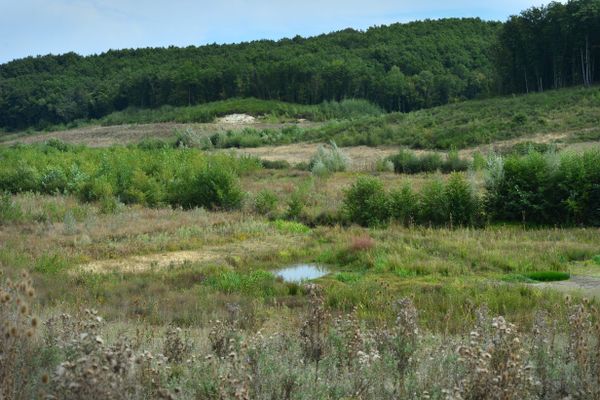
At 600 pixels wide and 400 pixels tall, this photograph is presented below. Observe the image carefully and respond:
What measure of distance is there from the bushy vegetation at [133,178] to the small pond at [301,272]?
10.5 metres

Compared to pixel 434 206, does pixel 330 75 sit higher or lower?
higher

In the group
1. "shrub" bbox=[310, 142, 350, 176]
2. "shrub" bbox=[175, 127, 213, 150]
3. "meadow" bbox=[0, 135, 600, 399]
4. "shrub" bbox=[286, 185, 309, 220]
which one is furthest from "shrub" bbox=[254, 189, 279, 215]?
"shrub" bbox=[175, 127, 213, 150]

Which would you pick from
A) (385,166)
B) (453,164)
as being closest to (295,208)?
(385,166)

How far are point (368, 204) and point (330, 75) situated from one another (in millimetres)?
85402

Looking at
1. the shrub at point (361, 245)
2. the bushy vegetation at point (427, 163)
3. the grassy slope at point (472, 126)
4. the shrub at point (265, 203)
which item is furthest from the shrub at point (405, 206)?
the grassy slope at point (472, 126)

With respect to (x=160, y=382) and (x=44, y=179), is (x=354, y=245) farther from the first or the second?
(x=44, y=179)

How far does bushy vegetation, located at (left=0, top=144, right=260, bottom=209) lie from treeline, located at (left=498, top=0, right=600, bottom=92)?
4103 centimetres

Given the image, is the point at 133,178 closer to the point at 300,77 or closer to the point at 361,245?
the point at 361,245

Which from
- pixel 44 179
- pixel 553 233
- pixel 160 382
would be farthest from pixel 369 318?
pixel 44 179

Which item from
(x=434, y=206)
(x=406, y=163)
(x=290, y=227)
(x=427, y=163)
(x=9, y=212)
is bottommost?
(x=290, y=227)

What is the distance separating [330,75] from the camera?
107 m

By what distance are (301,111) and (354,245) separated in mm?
76843

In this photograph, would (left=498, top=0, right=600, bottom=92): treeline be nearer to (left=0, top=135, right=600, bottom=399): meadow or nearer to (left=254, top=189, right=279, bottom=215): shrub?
(left=0, top=135, right=600, bottom=399): meadow

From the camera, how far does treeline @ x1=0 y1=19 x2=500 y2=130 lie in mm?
103438
